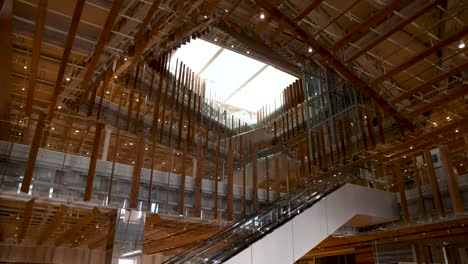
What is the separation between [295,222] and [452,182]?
3.66m

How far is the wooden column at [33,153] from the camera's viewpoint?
6.28m

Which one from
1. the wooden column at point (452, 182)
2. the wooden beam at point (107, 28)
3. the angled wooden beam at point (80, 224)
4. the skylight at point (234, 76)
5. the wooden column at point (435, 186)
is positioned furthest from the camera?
the skylight at point (234, 76)

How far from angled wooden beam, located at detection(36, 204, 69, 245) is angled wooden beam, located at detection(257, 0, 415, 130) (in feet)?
18.3

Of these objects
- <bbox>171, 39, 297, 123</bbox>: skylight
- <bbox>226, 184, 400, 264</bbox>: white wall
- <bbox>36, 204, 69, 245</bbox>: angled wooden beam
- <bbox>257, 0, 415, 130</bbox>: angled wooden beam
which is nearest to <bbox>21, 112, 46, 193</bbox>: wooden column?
<bbox>36, 204, 69, 245</bbox>: angled wooden beam

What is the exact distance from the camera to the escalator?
606 centimetres

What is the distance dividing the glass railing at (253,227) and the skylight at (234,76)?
1046 cm

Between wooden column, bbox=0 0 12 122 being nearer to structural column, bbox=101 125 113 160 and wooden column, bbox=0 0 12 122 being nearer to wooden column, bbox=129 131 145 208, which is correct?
structural column, bbox=101 125 113 160

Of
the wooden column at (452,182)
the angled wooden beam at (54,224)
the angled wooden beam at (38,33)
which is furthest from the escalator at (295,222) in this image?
the angled wooden beam at (38,33)

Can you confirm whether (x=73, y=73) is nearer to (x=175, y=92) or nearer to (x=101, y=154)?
(x=101, y=154)

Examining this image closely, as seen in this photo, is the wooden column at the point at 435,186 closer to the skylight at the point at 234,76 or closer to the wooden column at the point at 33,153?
the wooden column at the point at 33,153

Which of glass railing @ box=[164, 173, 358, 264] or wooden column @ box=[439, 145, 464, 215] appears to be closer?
glass railing @ box=[164, 173, 358, 264]

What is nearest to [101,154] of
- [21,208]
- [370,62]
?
[21,208]

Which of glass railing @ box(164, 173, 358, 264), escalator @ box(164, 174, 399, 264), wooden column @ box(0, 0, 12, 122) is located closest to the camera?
glass railing @ box(164, 173, 358, 264)

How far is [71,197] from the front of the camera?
6.77 metres
